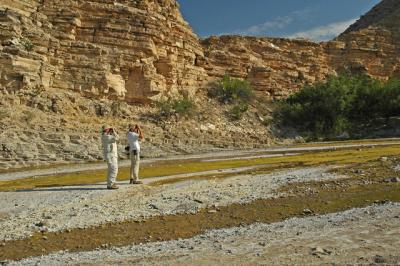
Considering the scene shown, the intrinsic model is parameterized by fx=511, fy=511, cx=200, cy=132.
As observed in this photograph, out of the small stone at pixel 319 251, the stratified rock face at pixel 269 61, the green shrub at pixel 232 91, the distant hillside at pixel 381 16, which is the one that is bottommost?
the small stone at pixel 319 251

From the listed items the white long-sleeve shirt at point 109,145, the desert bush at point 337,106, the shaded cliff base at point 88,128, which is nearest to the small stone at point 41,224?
the white long-sleeve shirt at point 109,145

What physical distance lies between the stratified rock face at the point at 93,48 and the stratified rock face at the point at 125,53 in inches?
3.0

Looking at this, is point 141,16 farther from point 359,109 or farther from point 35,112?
point 359,109

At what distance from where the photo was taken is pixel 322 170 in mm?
22734

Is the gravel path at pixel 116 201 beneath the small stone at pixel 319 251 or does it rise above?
beneath

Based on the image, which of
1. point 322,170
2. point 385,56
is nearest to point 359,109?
point 385,56

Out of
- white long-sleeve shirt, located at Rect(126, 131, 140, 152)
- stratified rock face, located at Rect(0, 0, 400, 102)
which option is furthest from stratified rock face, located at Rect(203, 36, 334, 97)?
white long-sleeve shirt, located at Rect(126, 131, 140, 152)

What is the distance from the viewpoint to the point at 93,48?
46.3 m

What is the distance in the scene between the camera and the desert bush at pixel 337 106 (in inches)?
2345

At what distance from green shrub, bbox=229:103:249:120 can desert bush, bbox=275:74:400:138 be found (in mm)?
5055

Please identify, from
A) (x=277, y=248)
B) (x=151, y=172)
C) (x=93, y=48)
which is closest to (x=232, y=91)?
(x=93, y=48)

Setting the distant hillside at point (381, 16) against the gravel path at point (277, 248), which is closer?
the gravel path at point (277, 248)

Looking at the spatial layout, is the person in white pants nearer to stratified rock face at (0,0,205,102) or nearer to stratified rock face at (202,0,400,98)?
stratified rock face at (0,0,205,102)

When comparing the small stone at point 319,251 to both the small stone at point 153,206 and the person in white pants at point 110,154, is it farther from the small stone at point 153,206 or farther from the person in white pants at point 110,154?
the person in white pants at point 110,154
